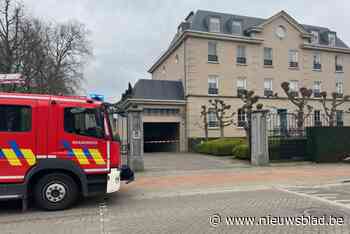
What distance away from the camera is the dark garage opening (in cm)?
3017

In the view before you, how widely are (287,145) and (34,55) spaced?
67.2ft

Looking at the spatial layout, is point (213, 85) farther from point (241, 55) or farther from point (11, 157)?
point (11, 157)

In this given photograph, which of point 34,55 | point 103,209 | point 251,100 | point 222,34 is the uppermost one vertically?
point 222,34

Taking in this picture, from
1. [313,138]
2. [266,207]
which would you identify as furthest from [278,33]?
[266,207]

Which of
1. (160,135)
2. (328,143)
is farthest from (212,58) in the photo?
(328,143)

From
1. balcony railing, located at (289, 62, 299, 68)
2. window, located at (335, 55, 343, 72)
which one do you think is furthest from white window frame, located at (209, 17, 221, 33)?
window, located at (335, 55, 343, 72)

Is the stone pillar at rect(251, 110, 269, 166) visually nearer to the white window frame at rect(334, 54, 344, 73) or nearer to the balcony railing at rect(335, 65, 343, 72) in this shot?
the balcony railing at rect(335, 65, 343, 72)

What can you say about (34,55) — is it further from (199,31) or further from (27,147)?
(27,147)

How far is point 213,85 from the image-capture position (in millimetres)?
29469

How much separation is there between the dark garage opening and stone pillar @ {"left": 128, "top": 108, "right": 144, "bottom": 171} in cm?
1655

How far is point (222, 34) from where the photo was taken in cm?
2955

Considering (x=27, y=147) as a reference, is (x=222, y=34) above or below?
above

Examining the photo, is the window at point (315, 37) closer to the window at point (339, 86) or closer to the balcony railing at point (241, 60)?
the window at point (339, 86)

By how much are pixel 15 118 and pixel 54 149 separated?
42.8 inches
